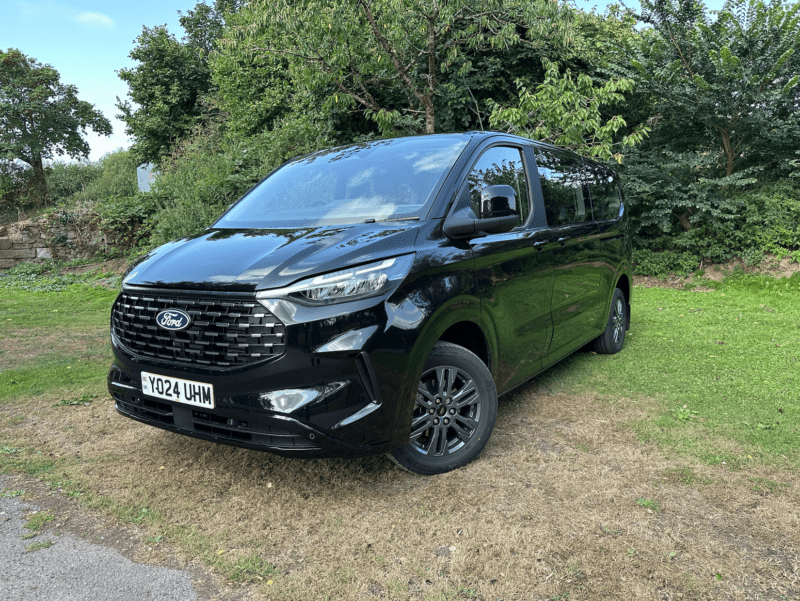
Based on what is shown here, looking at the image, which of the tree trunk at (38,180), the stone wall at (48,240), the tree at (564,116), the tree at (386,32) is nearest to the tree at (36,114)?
the tree trunk at (38,180)

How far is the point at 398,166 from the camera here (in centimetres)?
357

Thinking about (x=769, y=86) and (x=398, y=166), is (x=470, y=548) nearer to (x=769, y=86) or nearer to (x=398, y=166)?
(x=398, y=166)

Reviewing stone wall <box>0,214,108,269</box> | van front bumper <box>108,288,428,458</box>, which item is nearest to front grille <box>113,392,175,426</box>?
van front bumper <box>108,288,428,458</box>

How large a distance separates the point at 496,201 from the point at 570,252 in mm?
1415

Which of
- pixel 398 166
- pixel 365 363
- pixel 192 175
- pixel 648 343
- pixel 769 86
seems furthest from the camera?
pixel 192 175

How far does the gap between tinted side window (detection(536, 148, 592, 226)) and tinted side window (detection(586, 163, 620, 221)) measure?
0.21 metres

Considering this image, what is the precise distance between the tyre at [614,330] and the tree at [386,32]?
5512 mm

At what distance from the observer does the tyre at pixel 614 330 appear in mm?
5719

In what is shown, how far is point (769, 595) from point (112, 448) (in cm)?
344

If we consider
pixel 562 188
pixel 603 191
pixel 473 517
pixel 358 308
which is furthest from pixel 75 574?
pixel 603 191

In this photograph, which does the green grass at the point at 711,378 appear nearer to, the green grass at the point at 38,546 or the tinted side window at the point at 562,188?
the tinted side window at the point at 562,188

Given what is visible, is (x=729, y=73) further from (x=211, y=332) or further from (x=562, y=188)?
(x=211, y=332)

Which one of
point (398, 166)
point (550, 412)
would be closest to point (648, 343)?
point (550, 412)

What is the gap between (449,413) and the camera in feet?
10.3
